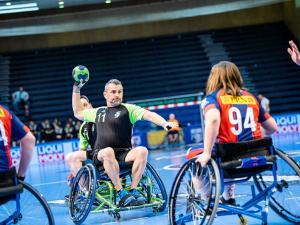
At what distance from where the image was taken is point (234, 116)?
3855 millimetres

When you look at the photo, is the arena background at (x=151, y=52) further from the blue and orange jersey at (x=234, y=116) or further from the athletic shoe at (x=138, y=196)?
the blue and orange jersey at (x=234, y=116)

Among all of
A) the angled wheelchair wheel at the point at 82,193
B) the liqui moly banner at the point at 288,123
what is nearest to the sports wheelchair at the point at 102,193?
the angled wheelchair wheel at the point at 82,193

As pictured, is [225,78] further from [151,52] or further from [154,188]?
[151,52]

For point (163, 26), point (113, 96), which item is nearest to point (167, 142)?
point (163, 26)

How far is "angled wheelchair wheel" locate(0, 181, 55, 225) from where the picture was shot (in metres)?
3.49

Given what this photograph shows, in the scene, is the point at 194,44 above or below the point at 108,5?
below

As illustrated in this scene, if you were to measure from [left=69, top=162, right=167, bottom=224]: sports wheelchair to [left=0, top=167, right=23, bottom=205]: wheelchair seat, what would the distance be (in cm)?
148

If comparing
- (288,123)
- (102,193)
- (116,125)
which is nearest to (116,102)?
(116,125)

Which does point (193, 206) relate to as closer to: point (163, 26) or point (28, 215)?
point (28, 215)

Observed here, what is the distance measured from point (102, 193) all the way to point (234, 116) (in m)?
2.08

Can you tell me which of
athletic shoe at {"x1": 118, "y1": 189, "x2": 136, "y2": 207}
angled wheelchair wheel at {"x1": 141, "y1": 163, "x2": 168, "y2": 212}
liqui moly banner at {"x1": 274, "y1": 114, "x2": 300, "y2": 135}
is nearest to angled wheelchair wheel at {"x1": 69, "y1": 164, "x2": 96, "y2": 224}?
athletic shoe at {"x1": 118, "y1": 189, "x2": 136, "y2": 207}

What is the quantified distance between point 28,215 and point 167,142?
11613 millimetres

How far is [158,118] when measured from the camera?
4.98m

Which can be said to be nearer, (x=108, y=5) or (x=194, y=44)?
(x=108, y=5)
